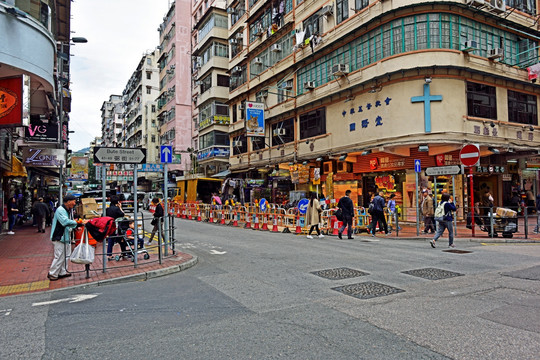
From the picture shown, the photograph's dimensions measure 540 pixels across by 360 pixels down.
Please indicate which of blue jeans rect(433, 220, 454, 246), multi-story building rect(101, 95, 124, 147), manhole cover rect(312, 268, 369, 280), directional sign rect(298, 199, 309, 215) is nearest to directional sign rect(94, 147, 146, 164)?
manhole cover rect(312, 268, 369, 280)

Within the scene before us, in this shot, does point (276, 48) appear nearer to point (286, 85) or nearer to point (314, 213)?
point (286, 85)

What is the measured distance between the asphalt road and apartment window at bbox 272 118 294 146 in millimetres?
18670

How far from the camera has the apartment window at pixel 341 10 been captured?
69.6 feet

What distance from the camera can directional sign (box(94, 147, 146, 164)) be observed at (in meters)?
8.22

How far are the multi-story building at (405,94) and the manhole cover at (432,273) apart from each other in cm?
663

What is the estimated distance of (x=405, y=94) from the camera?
17781 millimetres

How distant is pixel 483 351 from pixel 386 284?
2.90m

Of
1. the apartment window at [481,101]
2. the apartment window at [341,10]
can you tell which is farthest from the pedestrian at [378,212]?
the apartment window at [341,10]

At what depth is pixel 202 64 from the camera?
39438 millimetres

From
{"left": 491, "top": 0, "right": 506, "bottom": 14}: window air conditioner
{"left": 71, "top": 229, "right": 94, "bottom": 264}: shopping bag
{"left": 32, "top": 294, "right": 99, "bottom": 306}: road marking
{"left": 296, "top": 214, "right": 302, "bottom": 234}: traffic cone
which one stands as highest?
{"left": 491, "top": 0, "right": 506, "bottom": 14}: window air conditioner

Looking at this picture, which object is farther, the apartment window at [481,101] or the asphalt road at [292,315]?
the apartment window at [481,101]

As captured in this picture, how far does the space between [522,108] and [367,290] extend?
19.5 m

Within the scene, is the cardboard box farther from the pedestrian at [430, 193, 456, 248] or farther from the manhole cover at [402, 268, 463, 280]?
the manhole cover at [402, 268, 463, 280]

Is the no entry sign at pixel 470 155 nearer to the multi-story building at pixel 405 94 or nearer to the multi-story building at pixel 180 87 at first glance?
the multi-story building at pixel 405 94
